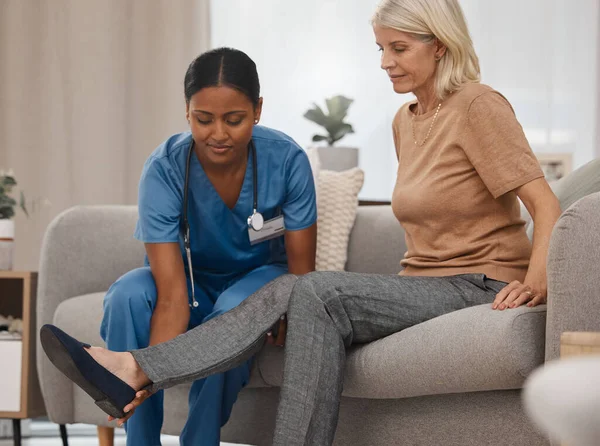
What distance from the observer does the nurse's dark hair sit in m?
1.69

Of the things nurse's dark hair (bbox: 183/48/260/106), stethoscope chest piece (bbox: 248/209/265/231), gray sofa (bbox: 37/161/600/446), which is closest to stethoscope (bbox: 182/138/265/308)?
stethoscope chest piece (bbox: 248/209/265/231)

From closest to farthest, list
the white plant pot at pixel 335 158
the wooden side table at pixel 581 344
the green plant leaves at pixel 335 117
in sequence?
the wooden side table at pixel 581 344, the white plant pot at pixel 335 158, the green plant leaves at pixel 335 117

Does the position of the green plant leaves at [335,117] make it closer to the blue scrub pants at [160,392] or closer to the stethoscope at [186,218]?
the stethoscope at [186,218]

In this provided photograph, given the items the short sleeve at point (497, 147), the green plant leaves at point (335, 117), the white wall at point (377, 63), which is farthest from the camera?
the white wall at point (377, 63)

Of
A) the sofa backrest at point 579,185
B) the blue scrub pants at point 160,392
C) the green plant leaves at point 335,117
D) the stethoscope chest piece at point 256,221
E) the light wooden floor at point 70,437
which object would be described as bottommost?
the light wooden floor at point 70,437

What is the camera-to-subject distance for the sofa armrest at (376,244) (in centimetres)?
228

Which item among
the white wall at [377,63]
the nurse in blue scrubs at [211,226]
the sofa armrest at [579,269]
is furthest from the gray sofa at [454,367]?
the white wall at [377,63]

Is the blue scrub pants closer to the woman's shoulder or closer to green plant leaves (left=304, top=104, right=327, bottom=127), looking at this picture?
the woman's shoulder

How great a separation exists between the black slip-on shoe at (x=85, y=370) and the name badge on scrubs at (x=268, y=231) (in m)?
0.52

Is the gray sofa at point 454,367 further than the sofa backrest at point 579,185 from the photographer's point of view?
No

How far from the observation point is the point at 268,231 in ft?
5.98

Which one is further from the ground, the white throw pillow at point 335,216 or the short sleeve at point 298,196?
the short sleeve at point 298,196

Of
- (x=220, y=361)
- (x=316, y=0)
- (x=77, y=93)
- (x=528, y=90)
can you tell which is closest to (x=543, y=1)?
(x=528, y=90)

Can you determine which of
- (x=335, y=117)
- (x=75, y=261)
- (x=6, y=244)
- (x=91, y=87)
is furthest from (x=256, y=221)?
(x=91, y=87)
